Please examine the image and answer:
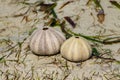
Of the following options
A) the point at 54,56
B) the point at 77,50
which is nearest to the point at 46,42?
the point at 54,56

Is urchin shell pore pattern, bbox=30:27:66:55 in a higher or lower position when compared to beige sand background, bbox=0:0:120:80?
higher

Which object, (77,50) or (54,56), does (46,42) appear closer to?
(54,56)

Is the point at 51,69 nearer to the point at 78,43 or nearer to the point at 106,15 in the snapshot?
the point at 78,43

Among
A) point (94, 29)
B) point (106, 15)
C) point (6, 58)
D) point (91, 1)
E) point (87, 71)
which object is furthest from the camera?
point (91, 1)

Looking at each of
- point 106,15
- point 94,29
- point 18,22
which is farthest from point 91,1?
point 18,22

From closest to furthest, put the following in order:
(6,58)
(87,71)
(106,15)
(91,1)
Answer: (87,71) < (6,58) < (106,15) < (91,1)
